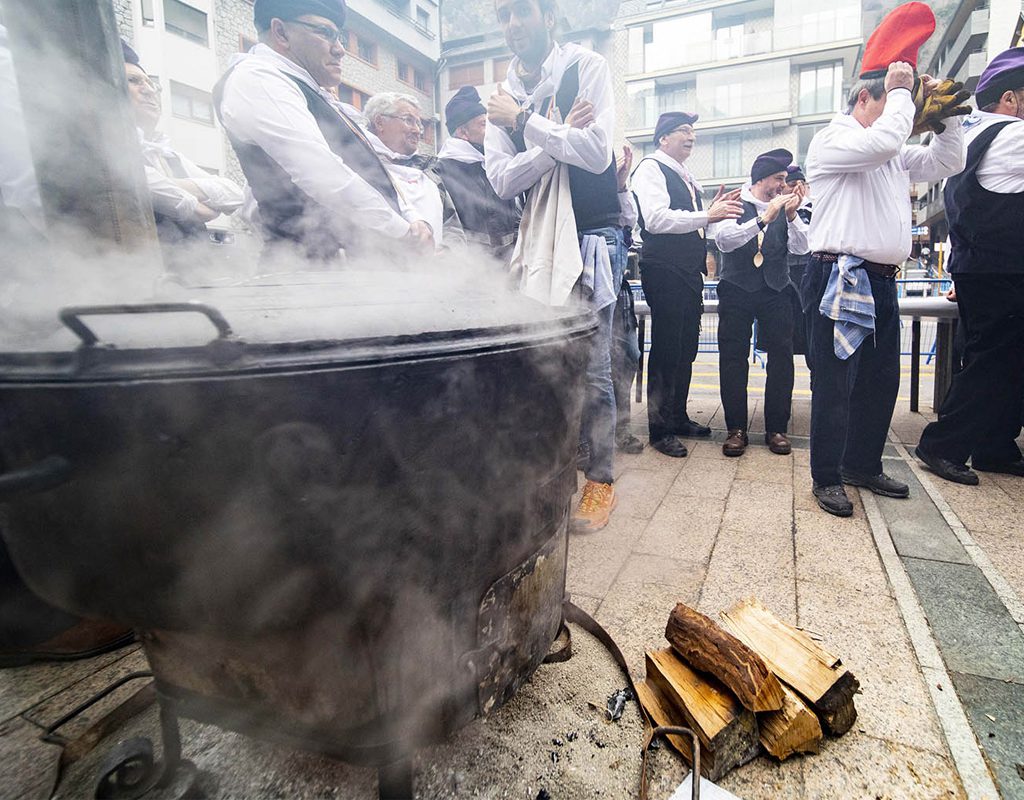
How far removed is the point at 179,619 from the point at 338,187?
1.60 meters

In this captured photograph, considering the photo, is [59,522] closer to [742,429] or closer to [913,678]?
[913,678]

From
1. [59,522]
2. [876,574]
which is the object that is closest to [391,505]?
[59,522]

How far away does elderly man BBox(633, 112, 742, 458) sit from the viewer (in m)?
3.66

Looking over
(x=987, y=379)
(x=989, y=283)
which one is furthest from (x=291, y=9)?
(x=987, y=379)

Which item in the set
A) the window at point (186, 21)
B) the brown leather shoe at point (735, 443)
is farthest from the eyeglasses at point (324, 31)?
the brown leather shoe at point (735, 443)

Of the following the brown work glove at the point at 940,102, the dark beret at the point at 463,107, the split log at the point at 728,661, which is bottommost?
the split log at the point at 728,661

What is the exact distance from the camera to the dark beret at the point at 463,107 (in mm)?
3521

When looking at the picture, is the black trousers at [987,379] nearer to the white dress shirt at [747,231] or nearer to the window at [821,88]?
the white dress shirt at [747,231]

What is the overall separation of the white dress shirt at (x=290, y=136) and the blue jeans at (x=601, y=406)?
3.77 feet

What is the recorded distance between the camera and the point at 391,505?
1.00 meters

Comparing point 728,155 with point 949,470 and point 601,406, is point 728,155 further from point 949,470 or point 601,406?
point 601,406

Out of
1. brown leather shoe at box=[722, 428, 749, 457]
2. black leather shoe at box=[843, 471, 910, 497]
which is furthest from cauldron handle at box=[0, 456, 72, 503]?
brown leather shoe at box=[722, 428, 749, 457]

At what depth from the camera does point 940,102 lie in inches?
101

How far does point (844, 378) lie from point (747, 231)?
4.26 ft
